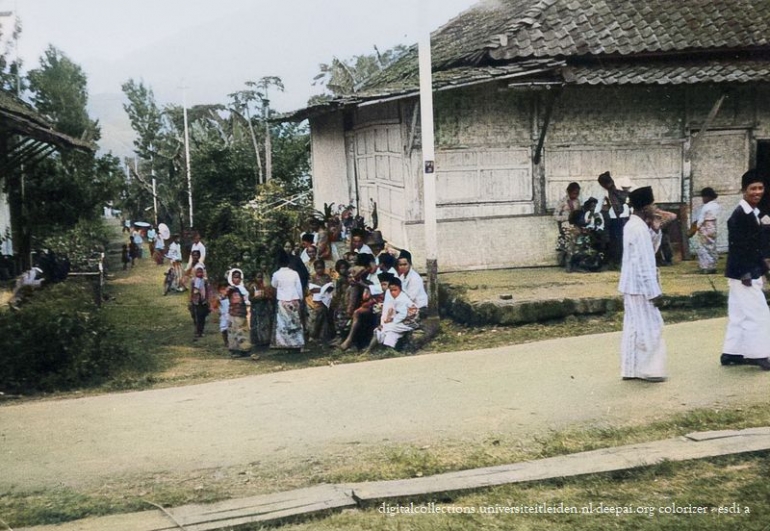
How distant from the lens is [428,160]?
985 cm

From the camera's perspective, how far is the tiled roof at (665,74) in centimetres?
1167

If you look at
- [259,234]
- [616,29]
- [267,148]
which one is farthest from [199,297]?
[267,148]

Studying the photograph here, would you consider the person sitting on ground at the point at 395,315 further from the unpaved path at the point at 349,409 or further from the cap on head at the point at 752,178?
the cap on head at the point at 752,178

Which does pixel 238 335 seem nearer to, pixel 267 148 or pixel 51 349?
pixel 51 349

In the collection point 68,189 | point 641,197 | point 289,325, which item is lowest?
point 289,325

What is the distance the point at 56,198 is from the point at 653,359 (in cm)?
1916

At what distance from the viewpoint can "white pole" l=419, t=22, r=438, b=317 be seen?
962 centimetres

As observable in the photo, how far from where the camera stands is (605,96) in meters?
12.5

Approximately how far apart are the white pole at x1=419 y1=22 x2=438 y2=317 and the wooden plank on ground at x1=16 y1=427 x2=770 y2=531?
209 inches

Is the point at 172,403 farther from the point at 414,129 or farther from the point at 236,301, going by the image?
the point at 414,129

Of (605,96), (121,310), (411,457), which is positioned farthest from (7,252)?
(411,457)

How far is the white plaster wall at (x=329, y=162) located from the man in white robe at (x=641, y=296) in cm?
1113

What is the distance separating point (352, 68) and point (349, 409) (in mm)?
24196

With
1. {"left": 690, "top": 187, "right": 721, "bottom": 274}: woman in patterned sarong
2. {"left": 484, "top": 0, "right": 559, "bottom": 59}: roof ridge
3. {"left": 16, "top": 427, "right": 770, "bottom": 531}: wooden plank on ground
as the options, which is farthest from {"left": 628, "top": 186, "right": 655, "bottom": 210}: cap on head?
{"left": 484, "top": 0, "right": 559, "bottom": 59}: roof ridge
